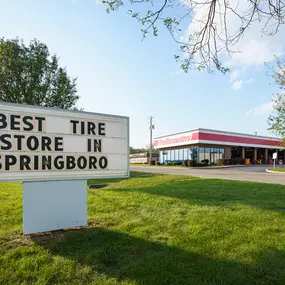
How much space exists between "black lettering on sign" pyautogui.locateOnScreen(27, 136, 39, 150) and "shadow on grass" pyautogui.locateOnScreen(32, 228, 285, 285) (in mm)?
1608

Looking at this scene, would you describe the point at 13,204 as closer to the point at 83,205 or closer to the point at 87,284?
the point at 83,205

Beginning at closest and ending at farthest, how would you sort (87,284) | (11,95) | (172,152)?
(87,284) < (11,95) < (172,152)

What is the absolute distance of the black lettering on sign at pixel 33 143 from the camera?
4.61 m

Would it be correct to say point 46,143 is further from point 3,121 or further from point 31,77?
point 31,77

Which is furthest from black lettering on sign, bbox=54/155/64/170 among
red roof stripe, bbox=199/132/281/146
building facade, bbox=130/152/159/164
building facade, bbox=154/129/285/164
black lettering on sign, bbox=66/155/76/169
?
building facade, bbox=130/152/159/164

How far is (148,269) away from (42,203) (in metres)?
2.50

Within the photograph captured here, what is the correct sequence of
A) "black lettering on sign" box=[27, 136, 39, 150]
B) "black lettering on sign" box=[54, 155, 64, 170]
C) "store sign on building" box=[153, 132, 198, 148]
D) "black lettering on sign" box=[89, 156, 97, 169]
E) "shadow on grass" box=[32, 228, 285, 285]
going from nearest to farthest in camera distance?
"shadow on grass" box=[32, 228, 285, 285]
"black lettering on sign" box=[27, 136, 39, 150]
"black lettering on sign" box=[54, 155, 64, 170]
"black lettering on sign" box=[89, 156, 97, 169]
"store sign on building" box=[153, 132, 198, 148]

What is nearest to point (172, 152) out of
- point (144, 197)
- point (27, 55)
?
point (27, 55)

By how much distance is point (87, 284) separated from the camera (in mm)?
2951

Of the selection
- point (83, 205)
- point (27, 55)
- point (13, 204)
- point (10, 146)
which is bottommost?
point (13, 204)

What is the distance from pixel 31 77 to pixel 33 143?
14883 millimetres

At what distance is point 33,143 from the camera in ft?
15.3

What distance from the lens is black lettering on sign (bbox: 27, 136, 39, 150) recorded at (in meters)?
4.61

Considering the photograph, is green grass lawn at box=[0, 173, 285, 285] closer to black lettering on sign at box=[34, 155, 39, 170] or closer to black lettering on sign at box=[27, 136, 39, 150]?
black lettering on sign at box=[34, 155, 39, 170]
